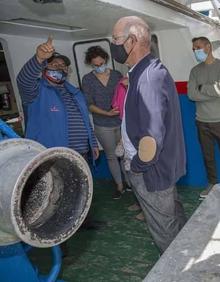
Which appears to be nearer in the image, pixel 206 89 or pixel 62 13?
pixel 62 13

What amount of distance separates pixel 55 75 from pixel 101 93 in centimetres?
149

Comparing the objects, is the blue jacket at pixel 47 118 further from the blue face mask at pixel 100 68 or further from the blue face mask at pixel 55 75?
the blue face mask at pixel 100 68

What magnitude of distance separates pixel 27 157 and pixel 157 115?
44.3 inches

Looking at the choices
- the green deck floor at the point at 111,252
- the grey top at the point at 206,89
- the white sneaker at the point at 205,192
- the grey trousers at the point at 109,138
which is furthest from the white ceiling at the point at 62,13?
the green deck floor at the point at 111,252

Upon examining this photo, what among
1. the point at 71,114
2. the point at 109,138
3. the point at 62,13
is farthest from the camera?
the point at 109,138

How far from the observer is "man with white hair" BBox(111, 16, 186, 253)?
2.39 meters

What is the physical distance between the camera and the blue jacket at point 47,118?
128 inches

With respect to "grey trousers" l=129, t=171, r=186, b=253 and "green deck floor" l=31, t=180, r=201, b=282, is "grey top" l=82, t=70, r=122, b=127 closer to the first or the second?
"green deck floor" l=31, t=180, r=201, b=282

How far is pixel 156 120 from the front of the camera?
7.80 ft

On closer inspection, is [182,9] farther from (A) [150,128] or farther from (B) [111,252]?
(B) [111,252]

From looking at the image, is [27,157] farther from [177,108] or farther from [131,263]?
[131,263]

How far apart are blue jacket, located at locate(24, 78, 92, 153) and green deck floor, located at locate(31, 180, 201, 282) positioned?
1.17 meters

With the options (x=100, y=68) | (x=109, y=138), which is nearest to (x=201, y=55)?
(x=100, y=68)

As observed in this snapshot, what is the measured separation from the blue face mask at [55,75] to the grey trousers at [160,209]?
1.16 m
